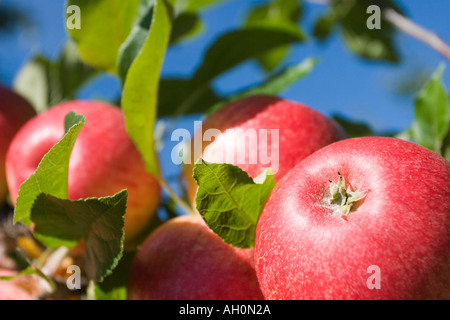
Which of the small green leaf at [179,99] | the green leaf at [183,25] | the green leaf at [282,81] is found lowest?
the small green leaf at [179,99]

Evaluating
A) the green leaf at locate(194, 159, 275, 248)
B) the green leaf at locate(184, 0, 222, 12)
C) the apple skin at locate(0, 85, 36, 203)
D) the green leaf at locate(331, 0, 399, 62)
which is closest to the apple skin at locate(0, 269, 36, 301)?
the apple skin at locate(0, 85, 36, 203)

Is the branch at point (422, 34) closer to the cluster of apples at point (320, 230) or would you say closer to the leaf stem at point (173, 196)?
the cluster of apples at point (320, 230)

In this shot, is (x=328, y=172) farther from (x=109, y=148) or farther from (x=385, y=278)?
(x=109, y=148)

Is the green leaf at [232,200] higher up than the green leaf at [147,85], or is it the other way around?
the green leaf at [147,85]

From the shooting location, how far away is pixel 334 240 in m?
0.49

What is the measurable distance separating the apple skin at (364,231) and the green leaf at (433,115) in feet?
1.27

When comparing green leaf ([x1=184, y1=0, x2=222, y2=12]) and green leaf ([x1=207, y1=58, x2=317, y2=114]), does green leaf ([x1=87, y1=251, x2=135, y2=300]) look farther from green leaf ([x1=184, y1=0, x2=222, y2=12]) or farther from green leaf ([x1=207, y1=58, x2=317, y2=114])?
green leaf ([x1=184, y1=0, x2=222, y2=12])

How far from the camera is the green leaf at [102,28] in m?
0.89

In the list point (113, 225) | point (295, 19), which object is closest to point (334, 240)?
point (113, 225)

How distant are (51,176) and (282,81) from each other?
19.9 inches

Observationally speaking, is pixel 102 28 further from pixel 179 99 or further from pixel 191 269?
pixel 191 269

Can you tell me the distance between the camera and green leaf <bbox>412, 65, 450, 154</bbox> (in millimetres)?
906

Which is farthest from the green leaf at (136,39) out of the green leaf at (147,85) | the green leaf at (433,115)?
the green leaf at (433,115)

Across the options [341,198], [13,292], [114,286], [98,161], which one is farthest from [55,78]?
[341,198]
